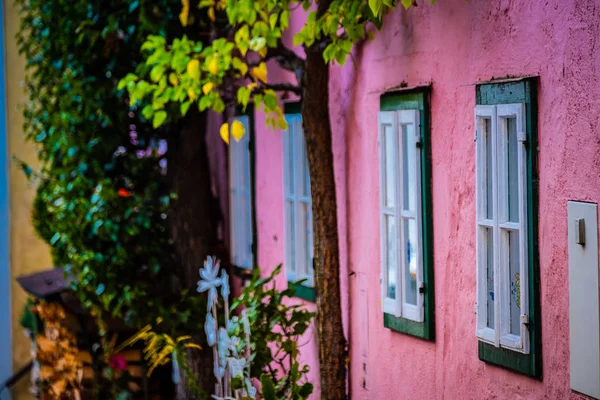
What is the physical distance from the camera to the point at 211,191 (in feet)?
34.6

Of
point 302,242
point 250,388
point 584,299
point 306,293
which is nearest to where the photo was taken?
point 584,299

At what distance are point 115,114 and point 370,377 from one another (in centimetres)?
383

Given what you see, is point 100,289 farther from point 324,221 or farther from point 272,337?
point 324,221

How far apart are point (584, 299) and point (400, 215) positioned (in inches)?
82.2

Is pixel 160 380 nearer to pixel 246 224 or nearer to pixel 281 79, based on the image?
pixel 246 224

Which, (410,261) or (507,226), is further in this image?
(410,261)

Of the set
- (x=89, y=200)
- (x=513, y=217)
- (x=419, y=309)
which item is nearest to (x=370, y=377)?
(x=419, y=309)

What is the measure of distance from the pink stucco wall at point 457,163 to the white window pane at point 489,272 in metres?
0.15

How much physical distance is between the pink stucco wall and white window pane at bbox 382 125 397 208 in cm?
18

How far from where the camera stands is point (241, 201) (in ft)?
33.7

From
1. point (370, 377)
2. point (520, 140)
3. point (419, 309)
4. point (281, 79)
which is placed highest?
point (281, 79)

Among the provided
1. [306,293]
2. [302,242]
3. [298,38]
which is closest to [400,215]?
[298,38]

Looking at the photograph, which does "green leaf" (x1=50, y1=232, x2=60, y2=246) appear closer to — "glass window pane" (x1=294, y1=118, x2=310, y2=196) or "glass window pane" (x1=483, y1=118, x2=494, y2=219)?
"glass window pane" (x1=294, y1=118, x2=310, y2=196)

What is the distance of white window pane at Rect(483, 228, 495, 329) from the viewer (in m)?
5.64
